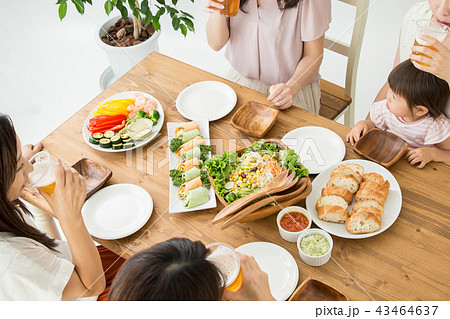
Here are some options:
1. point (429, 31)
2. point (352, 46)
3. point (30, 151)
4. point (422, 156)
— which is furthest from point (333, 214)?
point (30, 151)

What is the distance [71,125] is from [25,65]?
206cm

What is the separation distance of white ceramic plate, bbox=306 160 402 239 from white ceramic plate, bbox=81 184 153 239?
58 cm

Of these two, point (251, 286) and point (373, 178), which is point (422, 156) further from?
point (251, 286)

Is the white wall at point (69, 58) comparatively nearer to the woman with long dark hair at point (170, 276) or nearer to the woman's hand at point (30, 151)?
the woman's hand at point (30, 151)

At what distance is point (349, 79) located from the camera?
7.43ft

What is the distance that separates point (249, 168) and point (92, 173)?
63cm

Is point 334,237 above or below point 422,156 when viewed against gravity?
below

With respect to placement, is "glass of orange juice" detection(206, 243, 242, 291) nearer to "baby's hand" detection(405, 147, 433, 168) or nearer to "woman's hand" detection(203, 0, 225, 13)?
"baby's hand" detection(405, 147, 433, 168)

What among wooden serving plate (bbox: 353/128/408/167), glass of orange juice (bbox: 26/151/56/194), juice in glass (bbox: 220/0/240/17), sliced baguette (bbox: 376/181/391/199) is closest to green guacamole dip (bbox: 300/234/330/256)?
sliced baguette (bbox: 376/181/391/199)

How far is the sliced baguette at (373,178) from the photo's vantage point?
4.78 feet

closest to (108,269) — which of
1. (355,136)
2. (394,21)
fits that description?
(355,136)

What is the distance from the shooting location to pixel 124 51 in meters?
2.79

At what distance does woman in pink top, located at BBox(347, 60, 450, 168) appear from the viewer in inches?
62.3
